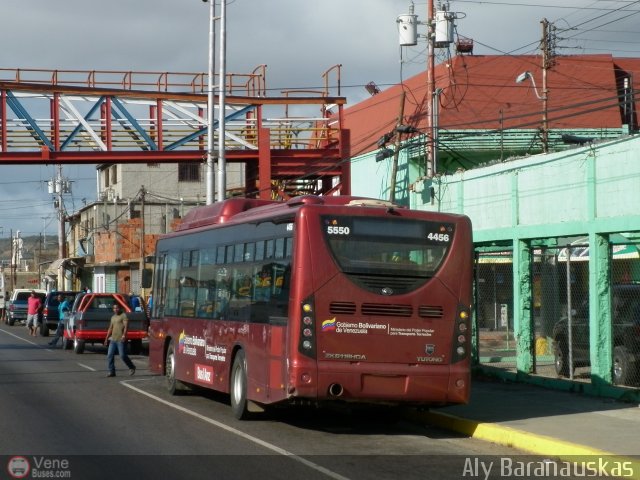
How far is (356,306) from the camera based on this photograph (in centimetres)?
1288

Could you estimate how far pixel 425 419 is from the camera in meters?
14.8

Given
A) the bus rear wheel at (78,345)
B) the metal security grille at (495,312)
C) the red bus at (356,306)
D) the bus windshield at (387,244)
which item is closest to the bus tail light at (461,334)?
the red bus at (356,306)

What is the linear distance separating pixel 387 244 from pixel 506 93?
25.5m

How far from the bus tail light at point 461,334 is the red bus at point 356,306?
1 cm

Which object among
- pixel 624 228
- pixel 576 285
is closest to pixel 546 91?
pixel 576 285

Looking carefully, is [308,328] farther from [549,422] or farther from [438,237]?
[549,422]

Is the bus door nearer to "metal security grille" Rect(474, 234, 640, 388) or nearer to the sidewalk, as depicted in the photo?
the sidewalk

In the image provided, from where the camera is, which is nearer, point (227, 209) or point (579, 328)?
point (227, 209)

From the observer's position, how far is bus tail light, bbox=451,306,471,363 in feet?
43.9

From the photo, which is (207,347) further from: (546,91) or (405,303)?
(546,91)

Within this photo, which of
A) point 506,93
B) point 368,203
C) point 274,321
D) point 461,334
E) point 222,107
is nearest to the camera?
point 274,321

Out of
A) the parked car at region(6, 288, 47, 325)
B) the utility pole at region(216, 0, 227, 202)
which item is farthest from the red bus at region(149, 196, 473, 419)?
the parked car at region(6, 288, 47, 325)

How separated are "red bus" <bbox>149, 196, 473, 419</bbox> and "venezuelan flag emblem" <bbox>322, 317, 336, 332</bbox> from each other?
17mm

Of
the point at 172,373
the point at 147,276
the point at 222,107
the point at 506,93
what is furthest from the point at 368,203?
the point at 506,93
